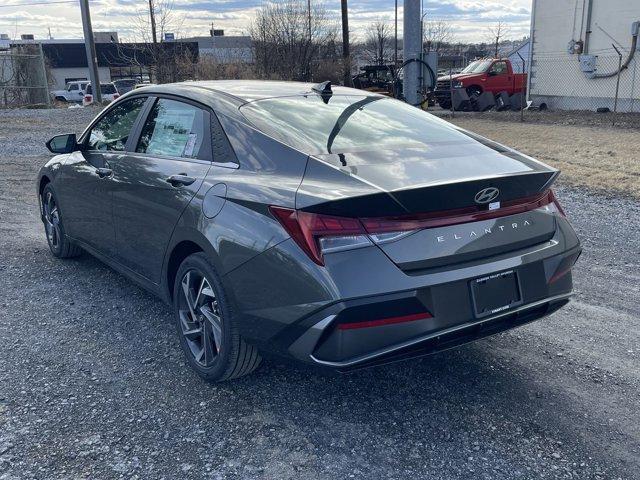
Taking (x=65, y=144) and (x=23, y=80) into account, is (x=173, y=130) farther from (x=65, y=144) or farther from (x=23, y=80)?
(x=23, y=80)

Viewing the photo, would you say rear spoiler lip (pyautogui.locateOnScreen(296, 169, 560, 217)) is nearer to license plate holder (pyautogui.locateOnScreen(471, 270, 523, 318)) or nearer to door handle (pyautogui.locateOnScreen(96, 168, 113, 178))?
license plate holder (pyautogui.locateOnScreen(471, 270, 523, 318))

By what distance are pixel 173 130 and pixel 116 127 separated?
38.3 inches

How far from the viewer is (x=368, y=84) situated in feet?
89.0

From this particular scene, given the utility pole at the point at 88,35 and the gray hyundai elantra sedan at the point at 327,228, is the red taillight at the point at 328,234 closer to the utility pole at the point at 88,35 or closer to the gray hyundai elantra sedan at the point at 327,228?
the gray hyundai elantra sedan at the point at 327,228

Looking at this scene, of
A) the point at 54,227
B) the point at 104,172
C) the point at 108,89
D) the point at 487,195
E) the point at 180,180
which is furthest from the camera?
the point at 108,89

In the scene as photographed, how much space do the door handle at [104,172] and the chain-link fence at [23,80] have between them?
87.0 feet

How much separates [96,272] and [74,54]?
193ft

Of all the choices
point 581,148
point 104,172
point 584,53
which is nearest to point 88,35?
point 581,148

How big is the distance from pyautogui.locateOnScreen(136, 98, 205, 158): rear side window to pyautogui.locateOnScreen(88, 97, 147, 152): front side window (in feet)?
0.92

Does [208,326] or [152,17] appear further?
[152,17]

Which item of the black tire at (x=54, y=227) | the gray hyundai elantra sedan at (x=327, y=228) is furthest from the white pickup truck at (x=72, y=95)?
the gray hyundai elantra sedan at (x=327, y=228)

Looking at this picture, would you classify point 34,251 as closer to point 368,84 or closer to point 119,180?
point 119,180

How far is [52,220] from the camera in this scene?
5848mm

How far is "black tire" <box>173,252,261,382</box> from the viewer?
127 inches
